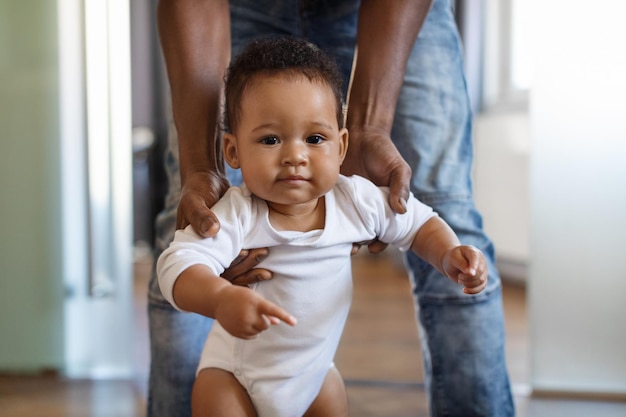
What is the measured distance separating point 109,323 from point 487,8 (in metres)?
2.14

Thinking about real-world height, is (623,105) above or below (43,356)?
above

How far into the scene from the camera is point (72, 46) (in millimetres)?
1832

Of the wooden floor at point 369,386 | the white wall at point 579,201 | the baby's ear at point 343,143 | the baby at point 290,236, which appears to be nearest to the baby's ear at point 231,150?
the baby at point 290,236

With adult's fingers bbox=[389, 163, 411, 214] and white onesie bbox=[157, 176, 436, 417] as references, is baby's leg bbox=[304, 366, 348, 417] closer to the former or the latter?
white onesie bbox=[157, 176, 436, 417]

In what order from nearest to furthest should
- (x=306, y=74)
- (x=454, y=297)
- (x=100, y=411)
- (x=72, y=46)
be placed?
(x=306, y=74) < (x=454, y=297) < (x=100, y=411) < (x=72, y=46)

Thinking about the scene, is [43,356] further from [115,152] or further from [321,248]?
[321,248]

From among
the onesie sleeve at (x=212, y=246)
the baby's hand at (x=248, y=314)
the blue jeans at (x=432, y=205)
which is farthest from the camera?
the blue jeans at (x=432, y=205)

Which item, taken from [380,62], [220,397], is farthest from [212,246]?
[380,62]

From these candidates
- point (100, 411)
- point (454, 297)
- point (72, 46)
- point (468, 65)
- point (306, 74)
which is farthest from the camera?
point (468, 65)

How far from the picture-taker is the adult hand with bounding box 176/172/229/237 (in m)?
0.80

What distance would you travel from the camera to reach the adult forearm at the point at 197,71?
96 centimetres

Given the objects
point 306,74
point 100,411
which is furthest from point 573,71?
point 100,411

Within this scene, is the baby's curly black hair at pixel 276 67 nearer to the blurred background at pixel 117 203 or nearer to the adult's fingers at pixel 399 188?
the adult's fingers at pixel 399 188

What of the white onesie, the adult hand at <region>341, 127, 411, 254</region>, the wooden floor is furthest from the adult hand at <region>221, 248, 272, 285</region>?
the wooden floor
